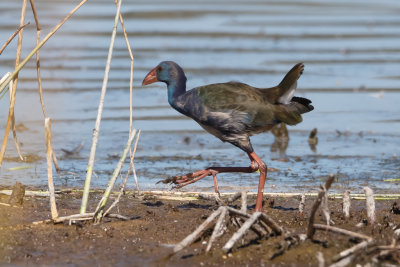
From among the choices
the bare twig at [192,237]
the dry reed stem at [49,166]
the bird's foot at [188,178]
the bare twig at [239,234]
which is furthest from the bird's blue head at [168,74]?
the bare twig at [239,234]

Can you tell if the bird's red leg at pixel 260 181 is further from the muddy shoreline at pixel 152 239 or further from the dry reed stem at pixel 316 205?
the dry reed stem at pixel 316 205

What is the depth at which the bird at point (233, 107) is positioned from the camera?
21.2 ft

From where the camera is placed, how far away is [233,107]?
6.48 meters

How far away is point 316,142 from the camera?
9.15 metres

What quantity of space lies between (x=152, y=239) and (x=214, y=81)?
6.94m

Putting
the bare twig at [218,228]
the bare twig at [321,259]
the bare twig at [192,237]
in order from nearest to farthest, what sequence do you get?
the bare twig at [321,259] → the bare twig at [192,237] → the bare twig at [218,228]

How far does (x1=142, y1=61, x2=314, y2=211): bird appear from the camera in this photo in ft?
21.2

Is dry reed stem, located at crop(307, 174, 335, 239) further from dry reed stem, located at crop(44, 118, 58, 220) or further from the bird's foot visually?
dry reed stem, located at crop(44, 118, 58, 220)

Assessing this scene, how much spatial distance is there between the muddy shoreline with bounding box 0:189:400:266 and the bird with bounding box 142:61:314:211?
→ 523mm

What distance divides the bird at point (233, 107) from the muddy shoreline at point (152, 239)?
1.72 ft

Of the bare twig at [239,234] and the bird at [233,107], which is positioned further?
the bird at [233,107]

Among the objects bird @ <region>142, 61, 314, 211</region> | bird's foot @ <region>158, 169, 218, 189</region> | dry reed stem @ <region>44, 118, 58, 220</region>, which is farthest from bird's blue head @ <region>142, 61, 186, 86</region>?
dry reed stem @ <region>44, 118, 58, 220</region>

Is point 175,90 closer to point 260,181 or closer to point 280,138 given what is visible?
point 260,181

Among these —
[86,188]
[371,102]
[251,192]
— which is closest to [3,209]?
[86,188]
